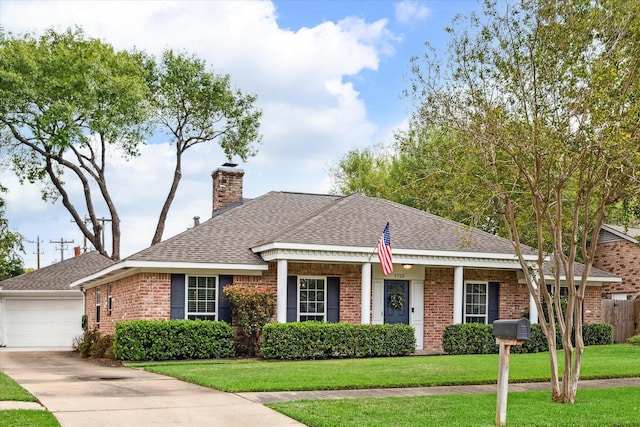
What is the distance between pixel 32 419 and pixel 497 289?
18.2m

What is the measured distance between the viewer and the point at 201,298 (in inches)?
864

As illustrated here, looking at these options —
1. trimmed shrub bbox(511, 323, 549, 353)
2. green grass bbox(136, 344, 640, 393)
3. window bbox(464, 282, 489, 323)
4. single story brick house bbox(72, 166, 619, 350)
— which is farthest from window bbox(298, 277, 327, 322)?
trimmed shrub bbox(511, 323, 549, 353)

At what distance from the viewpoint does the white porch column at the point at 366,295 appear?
22.3 meters

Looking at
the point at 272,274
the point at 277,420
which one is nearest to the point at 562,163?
the point at 277,420

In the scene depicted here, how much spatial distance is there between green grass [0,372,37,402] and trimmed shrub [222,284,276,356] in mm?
7670

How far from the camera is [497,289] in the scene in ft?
83.6

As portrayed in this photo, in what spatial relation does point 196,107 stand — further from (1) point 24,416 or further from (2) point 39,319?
(1) point 24,416

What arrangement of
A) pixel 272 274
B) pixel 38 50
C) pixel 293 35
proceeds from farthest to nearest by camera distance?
pixel 38 50, pixel 272 274, pixel 293 35

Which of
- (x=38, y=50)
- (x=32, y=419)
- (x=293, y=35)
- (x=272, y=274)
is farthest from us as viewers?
(x=38, y=50)

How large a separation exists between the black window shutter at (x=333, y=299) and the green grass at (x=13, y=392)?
10361 millimetres

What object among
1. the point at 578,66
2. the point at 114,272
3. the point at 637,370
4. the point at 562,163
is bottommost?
the point at 637,370

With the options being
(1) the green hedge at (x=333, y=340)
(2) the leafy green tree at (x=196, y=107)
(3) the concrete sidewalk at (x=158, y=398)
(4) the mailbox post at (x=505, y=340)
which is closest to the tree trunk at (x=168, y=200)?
(2) the leafy green tree at (x=196, y=107)

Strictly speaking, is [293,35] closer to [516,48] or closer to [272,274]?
[272,274]

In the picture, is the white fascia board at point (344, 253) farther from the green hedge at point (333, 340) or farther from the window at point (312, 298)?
the green hedge at point (333, 340)
